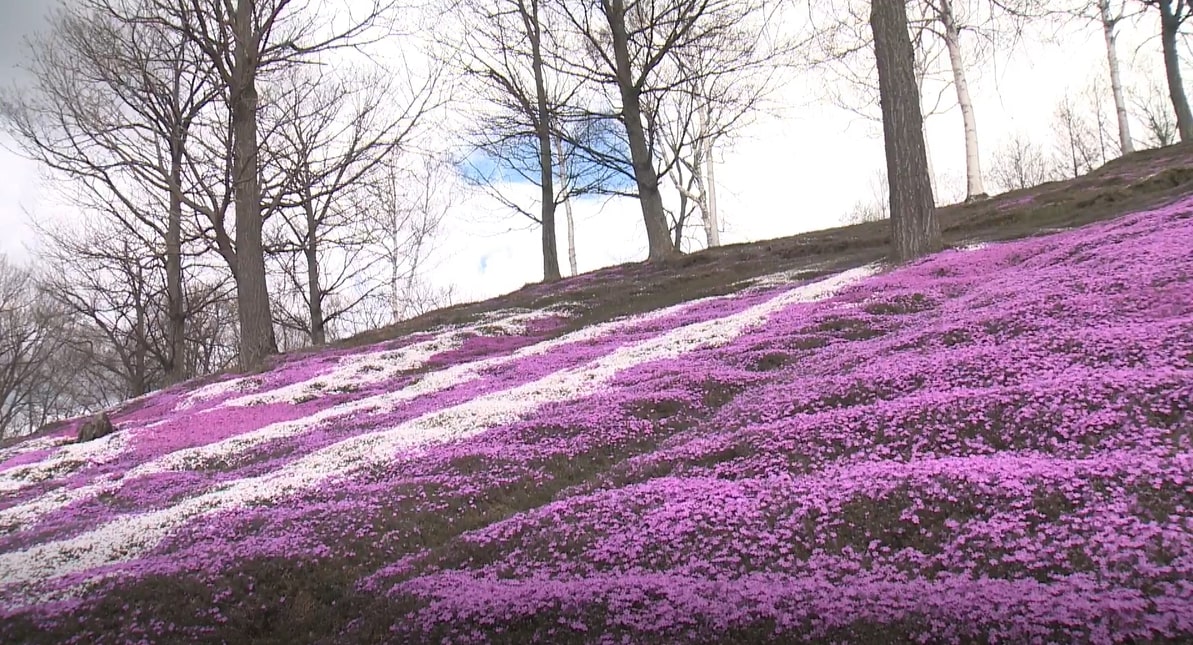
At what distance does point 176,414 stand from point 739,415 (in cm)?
1332

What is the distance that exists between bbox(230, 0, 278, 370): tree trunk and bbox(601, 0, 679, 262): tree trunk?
1428cm

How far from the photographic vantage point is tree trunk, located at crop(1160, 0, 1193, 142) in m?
30.7

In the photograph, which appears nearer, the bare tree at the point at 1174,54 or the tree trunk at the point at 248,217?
the tree trunk at the point at 248,217

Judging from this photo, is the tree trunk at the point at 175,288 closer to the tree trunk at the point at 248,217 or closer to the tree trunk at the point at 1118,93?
the tree trunk at the point at 248,217

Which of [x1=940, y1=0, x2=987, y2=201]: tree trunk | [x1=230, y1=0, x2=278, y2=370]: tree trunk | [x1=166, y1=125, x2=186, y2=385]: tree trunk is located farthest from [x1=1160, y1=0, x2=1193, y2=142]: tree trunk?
[x1=166, y1=125, x2=186, y2=385]: tree trunk

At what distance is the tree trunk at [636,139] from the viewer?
2848cm

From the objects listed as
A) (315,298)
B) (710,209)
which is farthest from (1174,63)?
(315,298)

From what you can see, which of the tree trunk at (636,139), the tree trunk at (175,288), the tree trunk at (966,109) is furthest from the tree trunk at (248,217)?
the tree trunk at (966,109)

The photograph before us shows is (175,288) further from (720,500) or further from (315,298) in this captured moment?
(720,500)

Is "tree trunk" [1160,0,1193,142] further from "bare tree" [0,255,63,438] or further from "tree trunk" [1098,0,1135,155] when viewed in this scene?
"bare tree" [0,255,63,438]

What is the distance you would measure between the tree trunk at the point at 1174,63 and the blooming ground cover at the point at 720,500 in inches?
1028

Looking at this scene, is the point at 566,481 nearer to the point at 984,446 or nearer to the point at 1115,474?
the point at 984,446

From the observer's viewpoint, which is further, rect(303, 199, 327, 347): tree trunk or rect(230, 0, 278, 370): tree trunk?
rect(303, 199, 327, 347): tree trunk

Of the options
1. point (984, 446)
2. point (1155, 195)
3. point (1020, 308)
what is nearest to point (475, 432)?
point (984, 446)
